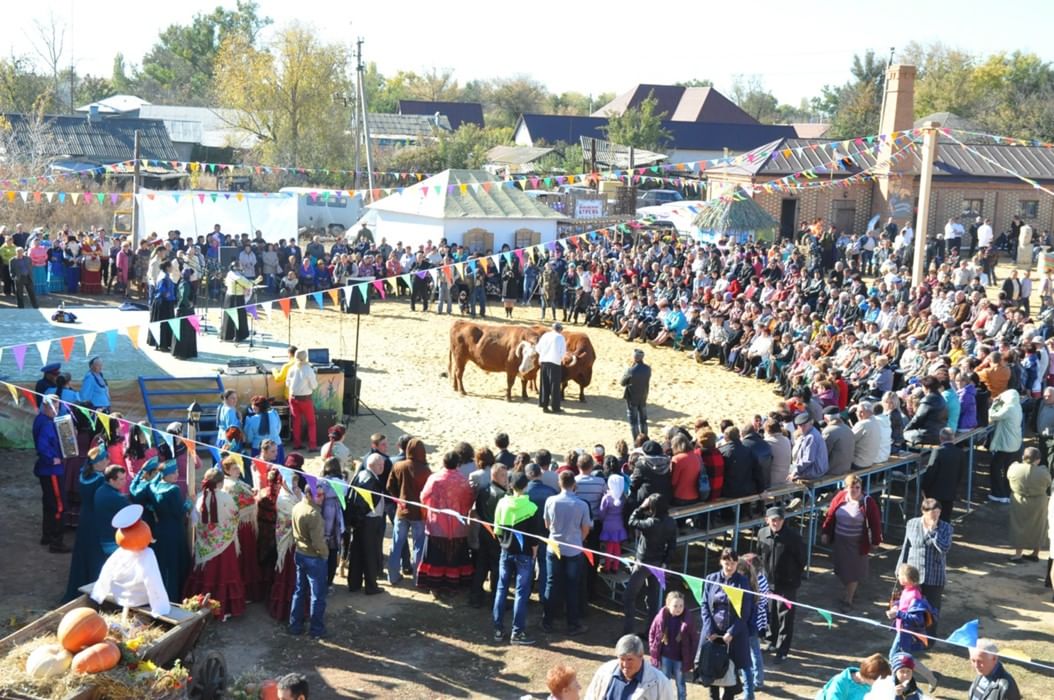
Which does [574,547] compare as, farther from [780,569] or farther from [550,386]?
[550,386]

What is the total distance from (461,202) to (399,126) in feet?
146

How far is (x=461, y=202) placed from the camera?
1164 inches

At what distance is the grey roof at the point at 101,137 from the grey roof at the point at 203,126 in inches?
143

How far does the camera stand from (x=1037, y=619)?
10.3 m

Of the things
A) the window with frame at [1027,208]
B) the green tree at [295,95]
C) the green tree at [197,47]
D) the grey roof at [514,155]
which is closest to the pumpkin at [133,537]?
the window with frame at [1027,208]

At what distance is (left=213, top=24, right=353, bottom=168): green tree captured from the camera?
5409cm

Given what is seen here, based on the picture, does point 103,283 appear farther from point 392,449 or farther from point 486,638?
point 486,638

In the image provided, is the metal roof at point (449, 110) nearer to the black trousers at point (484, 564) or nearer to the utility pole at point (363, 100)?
the utility pole at point (363, 100)

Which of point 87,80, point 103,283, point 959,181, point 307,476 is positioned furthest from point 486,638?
point 87,80

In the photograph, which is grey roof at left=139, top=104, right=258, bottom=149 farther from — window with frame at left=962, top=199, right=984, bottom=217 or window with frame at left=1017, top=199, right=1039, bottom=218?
window with frame at left=1017, top=199, right=1039, bottom=218

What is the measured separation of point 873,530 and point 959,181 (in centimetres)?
2716

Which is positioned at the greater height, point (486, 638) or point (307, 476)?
point (307, 476)

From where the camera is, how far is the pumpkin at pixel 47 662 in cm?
663

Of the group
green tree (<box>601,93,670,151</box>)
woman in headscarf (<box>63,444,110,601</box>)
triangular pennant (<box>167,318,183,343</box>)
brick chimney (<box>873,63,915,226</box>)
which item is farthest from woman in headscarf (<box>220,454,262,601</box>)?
green tree (<box>601,93,670,151</box>)
